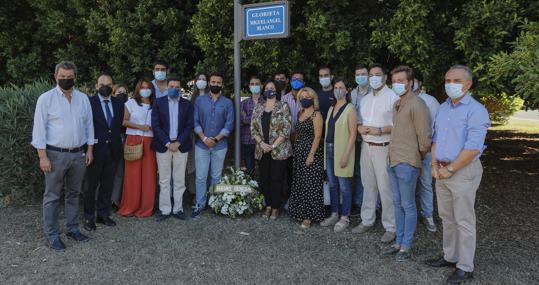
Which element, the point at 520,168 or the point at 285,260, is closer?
the point at 285,260

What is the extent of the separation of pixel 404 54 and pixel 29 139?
5302 mm

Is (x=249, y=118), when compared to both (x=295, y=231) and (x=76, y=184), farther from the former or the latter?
(x=76, y=184)

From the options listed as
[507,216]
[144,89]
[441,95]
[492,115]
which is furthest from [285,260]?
[492,115]

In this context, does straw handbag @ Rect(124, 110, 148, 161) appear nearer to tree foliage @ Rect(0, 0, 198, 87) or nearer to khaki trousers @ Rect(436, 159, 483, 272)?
tree foliage @ Rect(0, 0, 198, 87)

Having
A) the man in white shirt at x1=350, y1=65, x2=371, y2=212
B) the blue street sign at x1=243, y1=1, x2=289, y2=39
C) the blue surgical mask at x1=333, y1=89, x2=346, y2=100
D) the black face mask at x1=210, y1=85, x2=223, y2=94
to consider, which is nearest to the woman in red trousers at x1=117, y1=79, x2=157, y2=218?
the black face mask at x1=210, y1=85, x2=223, y2=94

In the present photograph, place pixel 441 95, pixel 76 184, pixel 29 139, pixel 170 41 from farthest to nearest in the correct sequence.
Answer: pixel 441 95 → pixel 170 41 → pixel 29 139 → pixel 76 184

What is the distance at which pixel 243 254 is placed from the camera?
4.83m

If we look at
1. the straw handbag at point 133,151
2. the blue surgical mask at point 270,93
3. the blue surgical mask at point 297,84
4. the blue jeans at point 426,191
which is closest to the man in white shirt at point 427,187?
the blue jeans at point 426,191

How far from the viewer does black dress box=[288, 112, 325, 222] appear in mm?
5641

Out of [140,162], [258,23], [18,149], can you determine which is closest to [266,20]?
[258,23]

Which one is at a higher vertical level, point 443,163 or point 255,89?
point 255,89

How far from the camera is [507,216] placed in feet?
20.3

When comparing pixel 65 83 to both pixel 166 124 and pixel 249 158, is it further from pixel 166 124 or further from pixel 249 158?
pixel 249 158

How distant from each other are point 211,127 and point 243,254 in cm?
192
